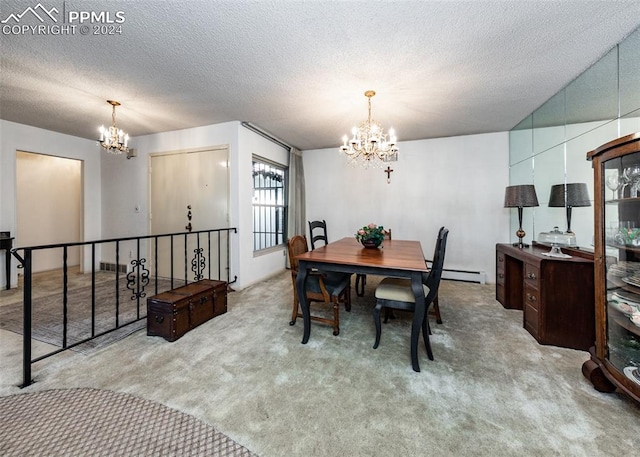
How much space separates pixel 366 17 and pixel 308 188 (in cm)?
356

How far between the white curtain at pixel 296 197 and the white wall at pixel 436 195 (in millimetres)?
447

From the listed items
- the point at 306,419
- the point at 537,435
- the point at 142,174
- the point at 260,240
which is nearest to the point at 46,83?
the point at 142,174

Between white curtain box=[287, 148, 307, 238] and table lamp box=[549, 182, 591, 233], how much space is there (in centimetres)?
360

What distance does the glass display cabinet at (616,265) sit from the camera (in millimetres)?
1459

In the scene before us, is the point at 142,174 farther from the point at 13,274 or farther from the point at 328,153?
the point at 328,153

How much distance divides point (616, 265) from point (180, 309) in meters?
3.22

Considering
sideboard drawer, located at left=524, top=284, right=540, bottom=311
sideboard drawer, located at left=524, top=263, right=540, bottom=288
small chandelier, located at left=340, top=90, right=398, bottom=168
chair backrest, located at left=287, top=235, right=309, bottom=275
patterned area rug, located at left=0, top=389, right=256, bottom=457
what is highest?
small chandelier, located at left=340, top=90, right=398, bottom=168

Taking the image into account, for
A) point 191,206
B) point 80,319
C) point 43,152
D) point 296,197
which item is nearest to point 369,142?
point 296,197

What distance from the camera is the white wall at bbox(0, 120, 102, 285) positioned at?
3523 mm

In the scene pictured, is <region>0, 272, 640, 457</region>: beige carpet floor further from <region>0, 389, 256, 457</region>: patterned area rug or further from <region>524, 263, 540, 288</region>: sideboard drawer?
<region>524, 263, 540, 288</region>: sideboard drawer

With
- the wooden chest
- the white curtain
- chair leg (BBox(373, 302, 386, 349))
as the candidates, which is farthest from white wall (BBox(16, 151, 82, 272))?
chair leg (BBox(373, 302, 386, 349))

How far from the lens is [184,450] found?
45.8 inches

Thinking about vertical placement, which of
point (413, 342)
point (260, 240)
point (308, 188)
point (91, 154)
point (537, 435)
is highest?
point (91, 154)

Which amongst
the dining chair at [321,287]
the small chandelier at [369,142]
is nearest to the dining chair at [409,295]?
the dining chair at [321,287]
